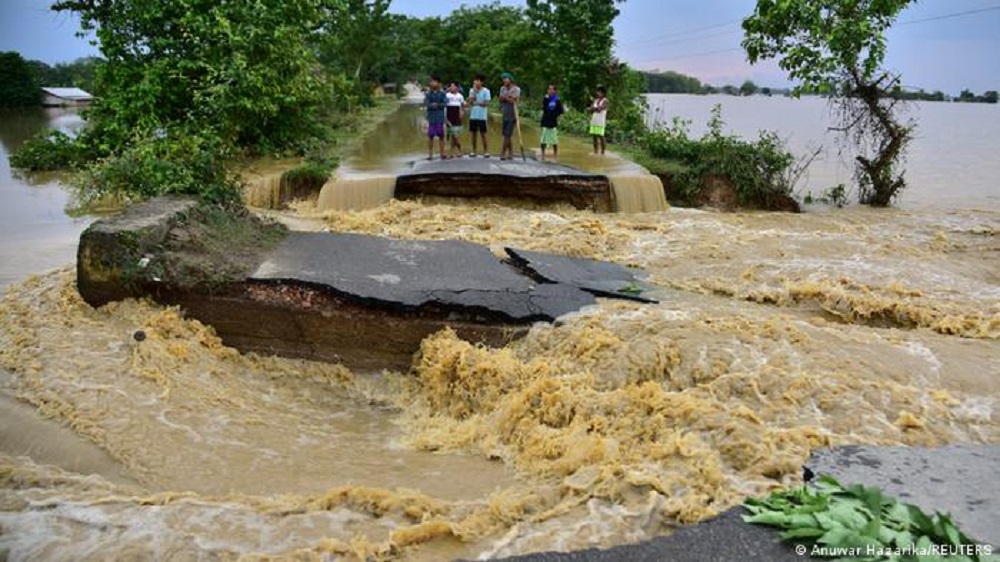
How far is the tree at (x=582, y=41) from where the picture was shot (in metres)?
24.3

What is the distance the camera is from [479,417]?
5816 millimetres

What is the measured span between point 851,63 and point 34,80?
17904mm

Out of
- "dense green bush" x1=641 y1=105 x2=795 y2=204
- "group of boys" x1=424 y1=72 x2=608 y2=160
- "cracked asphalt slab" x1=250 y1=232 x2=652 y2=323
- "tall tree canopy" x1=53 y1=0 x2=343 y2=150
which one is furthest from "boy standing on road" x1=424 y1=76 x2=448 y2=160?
"cracked asphalt slab" x1=250 y1=232 x2=652 y2=323

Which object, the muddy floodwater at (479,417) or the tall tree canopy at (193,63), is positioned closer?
the muddy floodwater at (479,417)

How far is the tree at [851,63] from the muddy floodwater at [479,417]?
695cm

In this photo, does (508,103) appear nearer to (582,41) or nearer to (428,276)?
(428,276)

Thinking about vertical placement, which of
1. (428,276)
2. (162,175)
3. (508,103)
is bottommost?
(428,276)

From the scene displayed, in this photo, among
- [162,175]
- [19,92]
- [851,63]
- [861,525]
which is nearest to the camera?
[861,525]

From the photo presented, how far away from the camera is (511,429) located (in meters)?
5.42

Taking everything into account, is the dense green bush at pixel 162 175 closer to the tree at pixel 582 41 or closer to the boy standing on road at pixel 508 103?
the boy standing on road at pixel 508 103

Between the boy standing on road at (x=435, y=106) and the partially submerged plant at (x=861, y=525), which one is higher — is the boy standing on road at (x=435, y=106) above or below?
above

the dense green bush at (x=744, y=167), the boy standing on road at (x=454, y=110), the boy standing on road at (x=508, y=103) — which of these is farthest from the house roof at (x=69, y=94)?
the dense green bush at (x=744, y=167)

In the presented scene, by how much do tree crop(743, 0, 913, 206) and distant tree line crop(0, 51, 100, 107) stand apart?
12283 mm

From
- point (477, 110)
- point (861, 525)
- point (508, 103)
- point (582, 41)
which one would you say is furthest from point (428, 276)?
point (582, 41)
